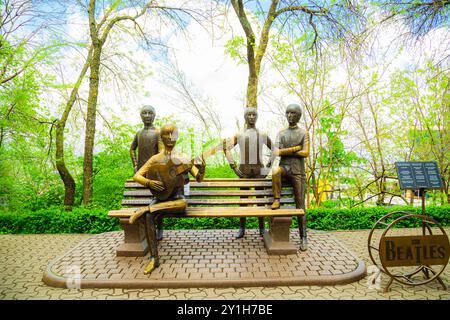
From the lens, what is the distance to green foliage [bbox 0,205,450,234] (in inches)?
256

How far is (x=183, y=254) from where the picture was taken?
14.9 feet

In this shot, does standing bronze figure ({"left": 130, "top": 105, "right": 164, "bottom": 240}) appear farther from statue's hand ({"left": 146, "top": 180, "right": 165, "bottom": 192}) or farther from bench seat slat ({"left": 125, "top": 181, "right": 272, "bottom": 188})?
statue's hand ({"left": 146, "top": 180, "right": 165, "bottom": 192})

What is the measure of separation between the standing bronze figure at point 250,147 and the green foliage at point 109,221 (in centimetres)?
135

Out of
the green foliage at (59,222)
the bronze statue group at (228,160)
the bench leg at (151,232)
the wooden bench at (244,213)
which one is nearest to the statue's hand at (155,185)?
the bronze statue group at (228,160)

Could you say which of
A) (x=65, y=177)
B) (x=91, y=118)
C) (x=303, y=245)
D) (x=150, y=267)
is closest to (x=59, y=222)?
(x=65, y=177)

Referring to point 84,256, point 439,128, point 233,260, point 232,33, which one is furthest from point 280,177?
point 439,128

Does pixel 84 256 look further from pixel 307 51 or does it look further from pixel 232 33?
pixel 307 51

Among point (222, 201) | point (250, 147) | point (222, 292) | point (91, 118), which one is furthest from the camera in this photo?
point (91, 118)

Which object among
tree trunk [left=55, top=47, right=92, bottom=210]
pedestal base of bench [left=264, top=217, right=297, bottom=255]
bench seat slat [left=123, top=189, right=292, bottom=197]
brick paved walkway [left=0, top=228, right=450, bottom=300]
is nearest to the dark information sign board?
brick paved walkway [left=0, top=228, right=450, bottom=300]

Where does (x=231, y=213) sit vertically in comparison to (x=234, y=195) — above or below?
below

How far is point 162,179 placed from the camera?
13.2 ft

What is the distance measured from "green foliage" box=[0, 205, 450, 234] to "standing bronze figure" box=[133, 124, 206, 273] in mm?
2501

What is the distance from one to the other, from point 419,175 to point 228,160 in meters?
2.77

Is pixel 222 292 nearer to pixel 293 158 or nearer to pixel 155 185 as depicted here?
pixel 155 185
